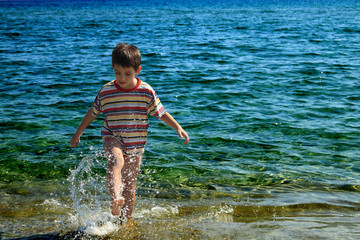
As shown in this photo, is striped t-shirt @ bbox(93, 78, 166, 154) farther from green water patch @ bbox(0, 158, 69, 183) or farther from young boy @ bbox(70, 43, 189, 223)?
green water patch @ bbox(0, 158, 69, 183)

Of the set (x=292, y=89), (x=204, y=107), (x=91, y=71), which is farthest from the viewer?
(x=91, y=71)

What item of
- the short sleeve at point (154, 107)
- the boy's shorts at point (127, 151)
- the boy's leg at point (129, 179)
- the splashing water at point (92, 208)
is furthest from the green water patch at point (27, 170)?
the short sleeve at point (154, 107)

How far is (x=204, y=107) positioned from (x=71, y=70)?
24.8ft

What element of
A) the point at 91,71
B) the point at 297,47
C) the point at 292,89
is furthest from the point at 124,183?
→ the point at 297,47

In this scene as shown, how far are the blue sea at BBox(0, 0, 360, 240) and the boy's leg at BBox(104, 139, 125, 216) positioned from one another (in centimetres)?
55

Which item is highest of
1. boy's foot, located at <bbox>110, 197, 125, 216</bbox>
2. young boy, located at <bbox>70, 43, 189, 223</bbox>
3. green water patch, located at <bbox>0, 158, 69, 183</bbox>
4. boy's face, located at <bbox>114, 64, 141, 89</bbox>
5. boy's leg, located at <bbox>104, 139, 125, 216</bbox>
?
boy's face, located at <bbox>114, 64, 141, 89</bbox>

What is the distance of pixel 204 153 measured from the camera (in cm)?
814

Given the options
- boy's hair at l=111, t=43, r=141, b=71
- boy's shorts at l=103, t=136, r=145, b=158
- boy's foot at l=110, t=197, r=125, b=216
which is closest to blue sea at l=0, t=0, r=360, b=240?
boy's foot at l=110, t=197, r=125, b=216

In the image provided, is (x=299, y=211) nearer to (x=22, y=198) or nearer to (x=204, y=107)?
(x=22, y=198)

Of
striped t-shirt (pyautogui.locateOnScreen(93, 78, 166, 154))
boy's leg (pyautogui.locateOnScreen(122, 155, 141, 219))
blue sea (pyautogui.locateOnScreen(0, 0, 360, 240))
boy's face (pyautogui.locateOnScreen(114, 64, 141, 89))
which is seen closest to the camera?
boy's face (pyautogui.locateOnScreen(114, 64, 141, 89))

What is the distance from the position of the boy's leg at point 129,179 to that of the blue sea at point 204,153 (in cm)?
22

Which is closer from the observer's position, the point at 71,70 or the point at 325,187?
the point at 325,187

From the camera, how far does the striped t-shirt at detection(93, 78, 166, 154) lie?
471cm

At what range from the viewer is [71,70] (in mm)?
17000
